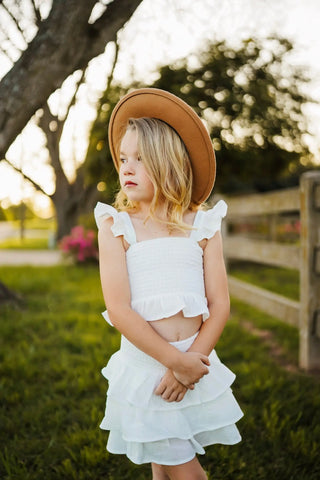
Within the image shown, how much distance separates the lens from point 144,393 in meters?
1.56

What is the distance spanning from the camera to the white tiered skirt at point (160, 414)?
1540mm

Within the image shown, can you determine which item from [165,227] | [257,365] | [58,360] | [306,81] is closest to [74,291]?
[58,360]

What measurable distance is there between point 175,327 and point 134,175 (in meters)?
A: 0.56

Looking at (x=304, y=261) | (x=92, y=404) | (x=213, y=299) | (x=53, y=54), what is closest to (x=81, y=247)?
(x=304, y=261)

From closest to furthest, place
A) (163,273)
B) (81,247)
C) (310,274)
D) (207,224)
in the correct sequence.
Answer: (163,273) → (207,224) → (310,274) → (81,247)

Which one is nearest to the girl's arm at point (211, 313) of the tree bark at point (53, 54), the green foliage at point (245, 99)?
the tree bark at point (53, 54)

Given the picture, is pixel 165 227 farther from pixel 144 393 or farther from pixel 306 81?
pixel 306 81

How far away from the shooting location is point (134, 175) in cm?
168

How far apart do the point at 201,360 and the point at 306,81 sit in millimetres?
8750

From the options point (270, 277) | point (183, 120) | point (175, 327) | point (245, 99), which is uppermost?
point (245, 99)

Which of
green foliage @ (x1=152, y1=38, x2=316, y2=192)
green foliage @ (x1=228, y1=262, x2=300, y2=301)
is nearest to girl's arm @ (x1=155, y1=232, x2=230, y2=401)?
green foliage @ (x1=228, y1=262, x2=300, y2=301)

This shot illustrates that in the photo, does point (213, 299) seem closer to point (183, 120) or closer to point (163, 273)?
point (163, 273)

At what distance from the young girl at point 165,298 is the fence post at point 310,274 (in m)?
1.96

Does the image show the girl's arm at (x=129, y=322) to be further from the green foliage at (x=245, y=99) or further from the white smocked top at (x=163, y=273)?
the green foliage at (x=245, y=99)
